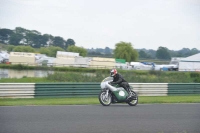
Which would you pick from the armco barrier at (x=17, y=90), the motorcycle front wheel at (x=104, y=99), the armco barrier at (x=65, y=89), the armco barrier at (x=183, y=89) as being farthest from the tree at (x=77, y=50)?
the motorcycle front wheel at (x=104, y=99)

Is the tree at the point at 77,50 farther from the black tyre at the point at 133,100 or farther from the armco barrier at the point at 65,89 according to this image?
the black tyre at the point at 133,100

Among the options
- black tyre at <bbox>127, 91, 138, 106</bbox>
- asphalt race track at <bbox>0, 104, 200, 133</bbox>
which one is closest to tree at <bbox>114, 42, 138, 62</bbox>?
black tyre at <bbox>127, 91, 138, 106</bbox>

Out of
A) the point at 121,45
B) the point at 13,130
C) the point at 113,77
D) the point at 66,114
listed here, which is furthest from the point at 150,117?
the point at 121,45

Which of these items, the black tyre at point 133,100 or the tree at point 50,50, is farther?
the tree at point 50,50

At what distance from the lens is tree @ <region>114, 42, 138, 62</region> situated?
52575 millimetres

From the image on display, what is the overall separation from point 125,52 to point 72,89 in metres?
38.6

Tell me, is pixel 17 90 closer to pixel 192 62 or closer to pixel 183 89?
pixel 183 89

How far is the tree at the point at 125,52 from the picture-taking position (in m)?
52.6

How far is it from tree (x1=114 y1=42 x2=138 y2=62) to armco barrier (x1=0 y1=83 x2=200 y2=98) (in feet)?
100

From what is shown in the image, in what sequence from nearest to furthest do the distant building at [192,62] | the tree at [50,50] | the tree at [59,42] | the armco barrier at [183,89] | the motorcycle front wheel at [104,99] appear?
the motorcycle front wheel at [104,99], the distant building at [192,62], the armco barrier at [183,89], the tree at [59,42], the tree at [50,50]

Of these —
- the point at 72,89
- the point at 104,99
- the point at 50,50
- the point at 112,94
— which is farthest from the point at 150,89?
the point at 50,50

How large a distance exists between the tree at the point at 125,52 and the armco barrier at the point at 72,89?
30525 mm

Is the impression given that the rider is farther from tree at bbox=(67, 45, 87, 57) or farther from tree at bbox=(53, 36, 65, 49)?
tree at bbox=(67, 45, 87, 57)

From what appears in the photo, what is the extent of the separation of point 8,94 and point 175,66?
98.5 ft
